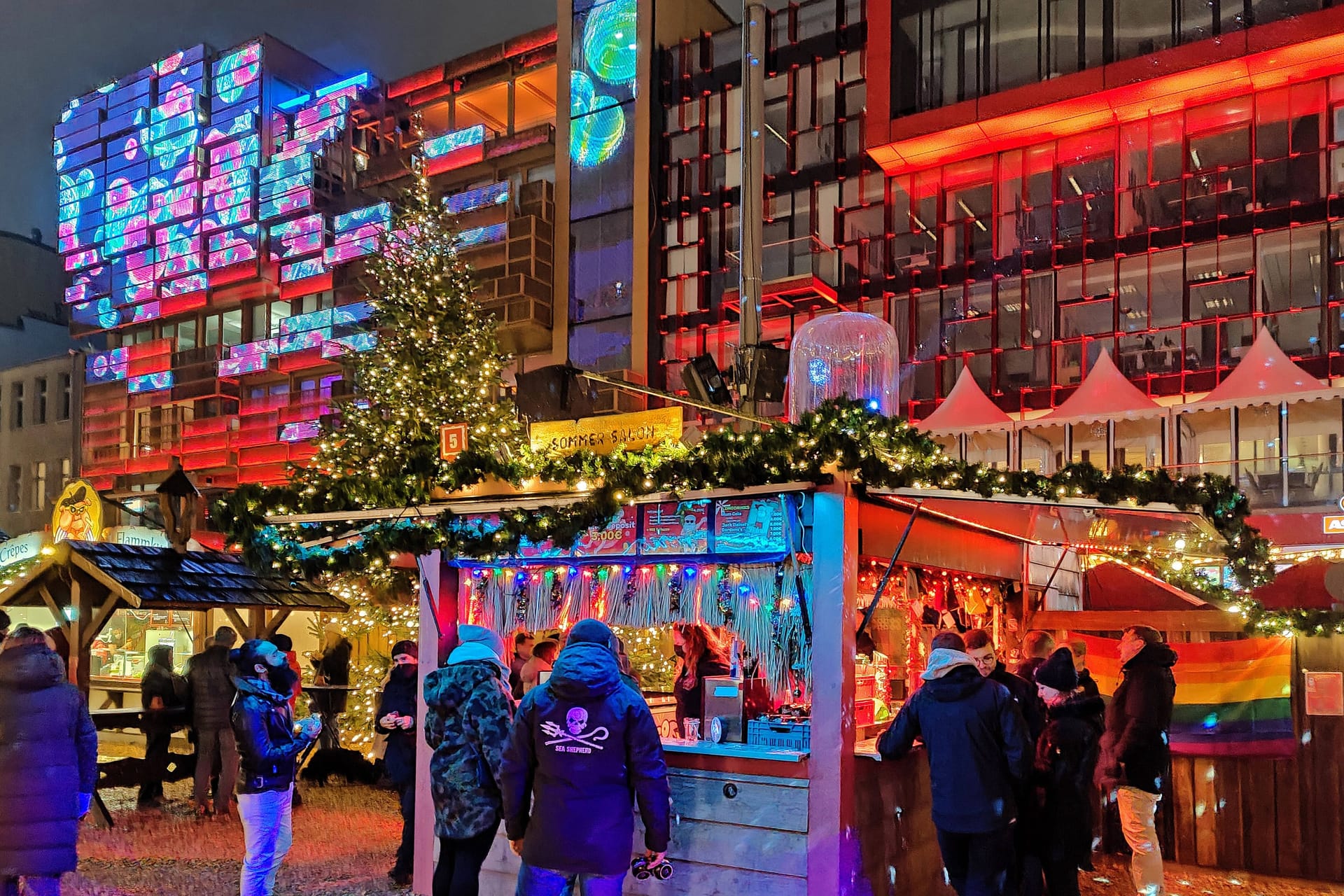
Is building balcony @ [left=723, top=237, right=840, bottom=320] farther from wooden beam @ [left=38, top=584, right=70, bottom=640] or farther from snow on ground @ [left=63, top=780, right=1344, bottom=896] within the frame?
wooden beam @ [left=38, top=584, right=70, bottom=640]

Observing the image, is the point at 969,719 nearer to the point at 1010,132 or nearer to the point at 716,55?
the point at 1010,132

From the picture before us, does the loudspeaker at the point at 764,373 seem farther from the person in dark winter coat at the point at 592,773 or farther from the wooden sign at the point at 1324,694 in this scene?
the wooden sign at the point at 1324,694

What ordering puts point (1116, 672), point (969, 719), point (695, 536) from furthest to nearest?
point (1116, 672), point (695, 536), point (969, 719)

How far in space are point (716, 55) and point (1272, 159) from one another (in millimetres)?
11608

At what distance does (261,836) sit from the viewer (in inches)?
250

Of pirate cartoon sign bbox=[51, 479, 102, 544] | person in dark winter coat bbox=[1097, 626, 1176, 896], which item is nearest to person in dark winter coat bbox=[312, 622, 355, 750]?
pirate cartoon sign bbox=[51, 479, 102, 544]

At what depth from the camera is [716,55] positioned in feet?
75.9

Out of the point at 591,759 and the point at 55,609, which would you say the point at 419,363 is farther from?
the point at 591,759

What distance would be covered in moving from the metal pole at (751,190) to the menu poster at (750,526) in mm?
1534

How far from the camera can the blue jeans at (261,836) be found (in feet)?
20.6

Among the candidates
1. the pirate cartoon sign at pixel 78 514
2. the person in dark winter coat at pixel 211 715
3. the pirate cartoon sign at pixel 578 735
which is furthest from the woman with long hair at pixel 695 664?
the pirate cartoon sign at pixel 78 514

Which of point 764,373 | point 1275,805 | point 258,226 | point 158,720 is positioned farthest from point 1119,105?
point 258,226

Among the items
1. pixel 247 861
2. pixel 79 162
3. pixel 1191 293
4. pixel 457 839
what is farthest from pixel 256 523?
pixel 79 162

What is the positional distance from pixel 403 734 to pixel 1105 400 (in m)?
11.8
